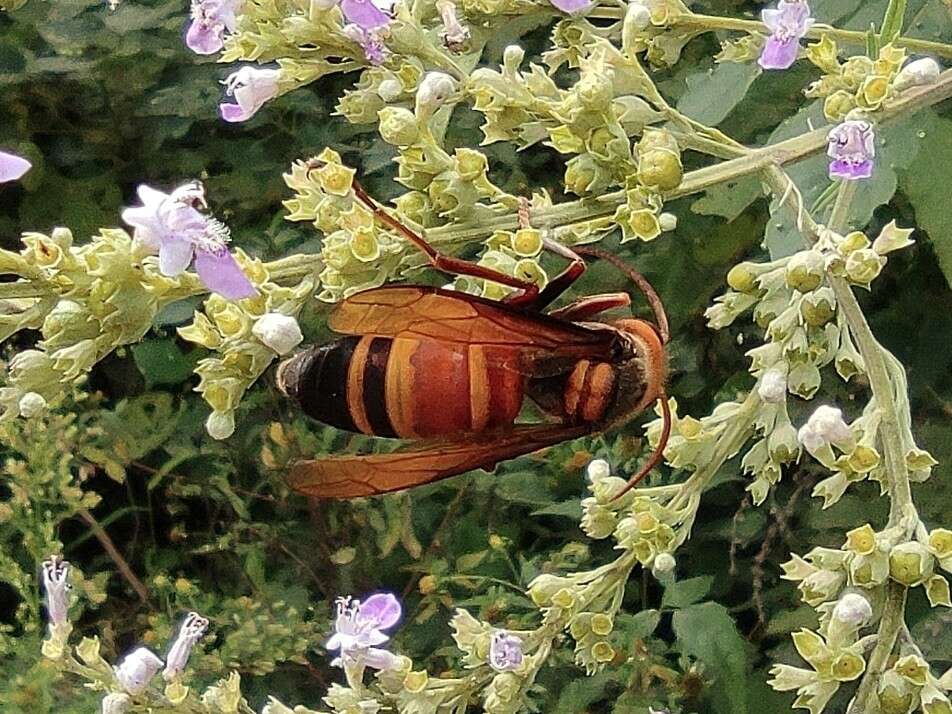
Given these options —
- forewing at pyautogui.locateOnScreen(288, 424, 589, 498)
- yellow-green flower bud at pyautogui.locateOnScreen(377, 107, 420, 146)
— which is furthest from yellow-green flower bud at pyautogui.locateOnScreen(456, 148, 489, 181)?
forewing at pyautogui.locateOnScreen(288, 424, 589, 498)

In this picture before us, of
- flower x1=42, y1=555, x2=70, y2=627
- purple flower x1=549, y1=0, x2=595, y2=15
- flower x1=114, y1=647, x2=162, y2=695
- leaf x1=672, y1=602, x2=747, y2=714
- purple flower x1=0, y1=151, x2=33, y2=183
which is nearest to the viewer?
purple flower x1=0, y1=151, x2=33, y2=183

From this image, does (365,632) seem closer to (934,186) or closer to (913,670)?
(913,670)

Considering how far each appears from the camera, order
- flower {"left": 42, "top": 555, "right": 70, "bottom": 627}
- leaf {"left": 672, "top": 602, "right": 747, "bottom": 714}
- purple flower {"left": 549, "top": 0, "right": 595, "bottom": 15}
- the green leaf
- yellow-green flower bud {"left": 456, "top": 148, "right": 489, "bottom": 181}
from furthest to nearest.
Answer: the green leaf < leaf {"left": 672, "top": 602, "right": 747, "bottom": 714} < flower {"left": 42, "top": 555, "right": 70, "bottom": 627} < purple flower {"left": 549, "top": 0, "right": 595, "bottom": 15} < yellow-green flower bud {"left": 456, "top": 148, "right": 489, "bottom": 181}

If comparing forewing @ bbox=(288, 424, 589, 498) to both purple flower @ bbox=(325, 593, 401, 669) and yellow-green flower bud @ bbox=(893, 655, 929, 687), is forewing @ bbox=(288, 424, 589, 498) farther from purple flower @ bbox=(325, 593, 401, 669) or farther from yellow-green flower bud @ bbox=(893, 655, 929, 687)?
yellow-green flower bud @ bbox=(893, 655, 929, 687)

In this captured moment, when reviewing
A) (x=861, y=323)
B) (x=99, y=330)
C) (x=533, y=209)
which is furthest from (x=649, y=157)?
(x=99, y=330)

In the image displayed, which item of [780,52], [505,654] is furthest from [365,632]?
[780,52]

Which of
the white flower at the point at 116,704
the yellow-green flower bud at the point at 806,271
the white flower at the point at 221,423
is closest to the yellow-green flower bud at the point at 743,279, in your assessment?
the yellow-green flower bud at the point at 806,271
